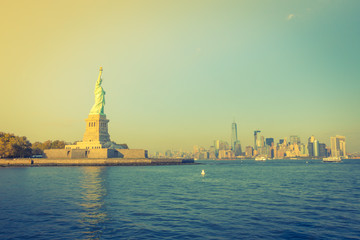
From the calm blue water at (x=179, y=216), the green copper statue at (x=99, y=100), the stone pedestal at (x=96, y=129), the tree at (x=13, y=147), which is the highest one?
the green copper statue at (x=99, y=100)

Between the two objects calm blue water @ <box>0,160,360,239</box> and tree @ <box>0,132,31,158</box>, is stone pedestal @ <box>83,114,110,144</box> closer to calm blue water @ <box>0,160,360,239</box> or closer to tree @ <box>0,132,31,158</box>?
tree @ <box>0,132,31,158</box>

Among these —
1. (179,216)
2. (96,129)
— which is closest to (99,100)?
(96,129)

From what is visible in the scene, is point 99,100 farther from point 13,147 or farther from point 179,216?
point 179,216

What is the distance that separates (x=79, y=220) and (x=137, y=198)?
10.1m

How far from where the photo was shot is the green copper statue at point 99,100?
111562mm

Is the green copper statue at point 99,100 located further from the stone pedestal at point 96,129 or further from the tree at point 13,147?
the tree at point 13,147

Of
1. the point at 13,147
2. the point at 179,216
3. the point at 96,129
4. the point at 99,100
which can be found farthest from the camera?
the point at 99,100

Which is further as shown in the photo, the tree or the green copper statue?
the green copper statue

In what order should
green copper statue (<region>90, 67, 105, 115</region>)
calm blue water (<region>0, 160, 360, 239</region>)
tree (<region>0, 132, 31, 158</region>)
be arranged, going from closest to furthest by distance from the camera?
1. calm blue water (<region>0, 160, 360, 239</region>)
2. tree (<region>0, 132, 31, 158</region>)
3. green copper statue (<region>90, 67, 105, 115</region>)

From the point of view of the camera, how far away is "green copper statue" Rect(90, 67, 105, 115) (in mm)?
111562

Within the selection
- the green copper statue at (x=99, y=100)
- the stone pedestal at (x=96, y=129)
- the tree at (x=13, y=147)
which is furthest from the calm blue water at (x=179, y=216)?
the tree at (x=13, y=147)

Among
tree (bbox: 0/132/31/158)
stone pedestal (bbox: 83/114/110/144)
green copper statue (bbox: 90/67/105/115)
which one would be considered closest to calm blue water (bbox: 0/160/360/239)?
stone pedestal (bbox: 83/114/110/144)

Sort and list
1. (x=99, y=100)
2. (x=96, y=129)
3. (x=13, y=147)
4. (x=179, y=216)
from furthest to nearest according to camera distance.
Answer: (x=99, y=100) → (x=96, y=129) → (x=13, y=147) → (x=179, y=216)

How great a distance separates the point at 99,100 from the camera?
112562mm
